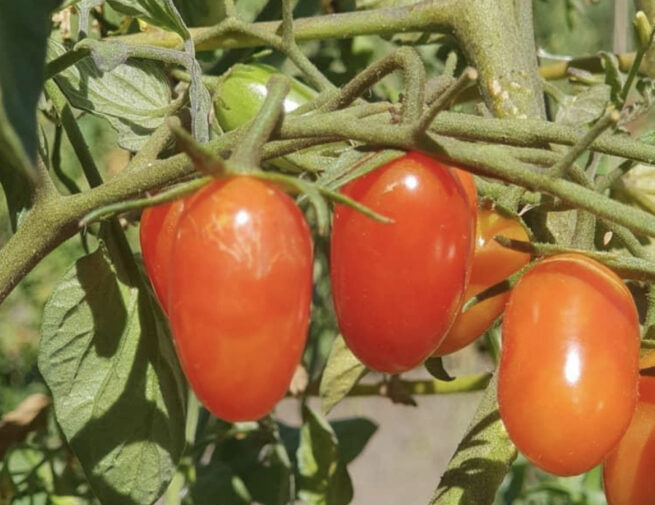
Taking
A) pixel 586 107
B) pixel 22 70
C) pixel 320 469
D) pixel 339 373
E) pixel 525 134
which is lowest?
pixel 320 469

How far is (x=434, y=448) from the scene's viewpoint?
144 inches

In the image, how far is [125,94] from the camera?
853 millimetres

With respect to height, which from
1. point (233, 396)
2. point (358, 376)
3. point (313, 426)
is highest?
point (233, 396)

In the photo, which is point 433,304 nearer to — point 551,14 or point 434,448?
point 551,14

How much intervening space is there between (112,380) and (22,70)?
404 mm

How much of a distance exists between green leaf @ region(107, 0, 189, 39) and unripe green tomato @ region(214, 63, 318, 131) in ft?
0.52

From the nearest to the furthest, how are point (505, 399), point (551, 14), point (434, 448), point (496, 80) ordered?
point (505, 399)
point (496, 80)
point (551, 14)
point (434, 448)

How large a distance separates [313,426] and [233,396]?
694 mm

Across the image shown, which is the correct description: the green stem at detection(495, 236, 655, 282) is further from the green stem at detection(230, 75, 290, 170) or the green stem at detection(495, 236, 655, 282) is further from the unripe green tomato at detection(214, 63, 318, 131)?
the unripe green tomato at detection(214, 63, 318, 131)

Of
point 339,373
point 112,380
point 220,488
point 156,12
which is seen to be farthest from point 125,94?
point 220,488

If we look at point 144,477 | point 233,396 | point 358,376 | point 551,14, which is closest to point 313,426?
point 358,376

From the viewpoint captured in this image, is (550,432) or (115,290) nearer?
(550,432)

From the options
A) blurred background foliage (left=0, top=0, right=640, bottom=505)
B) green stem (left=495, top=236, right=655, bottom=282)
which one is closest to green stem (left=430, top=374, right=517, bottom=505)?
green stem (left=495, top=236, right=655, bottom=282)

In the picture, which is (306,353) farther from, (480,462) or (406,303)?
(406,303)
